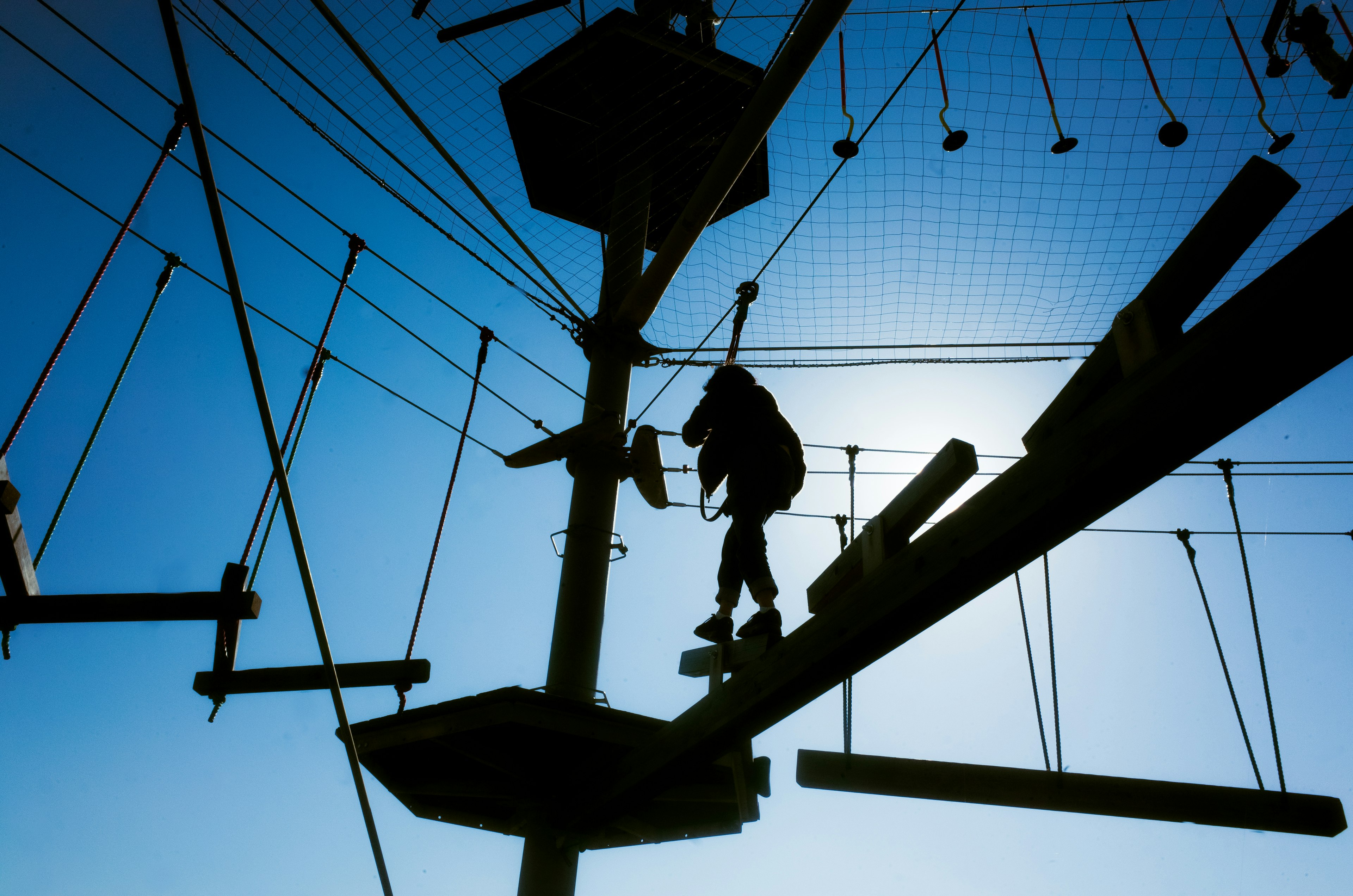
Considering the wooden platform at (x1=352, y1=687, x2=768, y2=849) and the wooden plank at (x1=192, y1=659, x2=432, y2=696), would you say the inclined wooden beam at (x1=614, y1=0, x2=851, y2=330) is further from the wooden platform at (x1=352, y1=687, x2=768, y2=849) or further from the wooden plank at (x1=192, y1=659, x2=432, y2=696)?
the wooden plank at (x1=192, y1=659, x2=432, y2=696)

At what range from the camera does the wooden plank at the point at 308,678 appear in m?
3.00

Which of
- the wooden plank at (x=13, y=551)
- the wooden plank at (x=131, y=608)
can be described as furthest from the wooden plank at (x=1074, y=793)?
the wooden plank at (x=13, y=551)

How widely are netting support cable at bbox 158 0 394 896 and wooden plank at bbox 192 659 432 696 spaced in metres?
0.78

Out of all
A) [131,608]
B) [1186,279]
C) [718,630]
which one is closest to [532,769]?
[718,630]

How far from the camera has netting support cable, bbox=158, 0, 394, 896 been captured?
197 centimetres

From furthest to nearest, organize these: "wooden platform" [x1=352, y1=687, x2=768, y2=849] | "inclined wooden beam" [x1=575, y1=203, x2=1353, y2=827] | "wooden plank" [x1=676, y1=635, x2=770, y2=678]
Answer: "wooden platform" [x1=352, y1=687, x2=768, y2=849] → "wooden plank" [x1=676, y1=635, x2=770, y2=678] → "inclined wooden beam" [x1=575, y1=203, x2=1353, y2=827]

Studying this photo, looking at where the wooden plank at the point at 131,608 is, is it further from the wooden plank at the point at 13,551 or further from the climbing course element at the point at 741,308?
the climbing course element at the point at 741,308

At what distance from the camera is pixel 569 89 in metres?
6.46

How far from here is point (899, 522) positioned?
9.34ft

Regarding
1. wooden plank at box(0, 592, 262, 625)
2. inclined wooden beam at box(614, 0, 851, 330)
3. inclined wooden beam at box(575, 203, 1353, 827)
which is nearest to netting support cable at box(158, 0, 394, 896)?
wooden plank at box(0, 592, 262, 625)

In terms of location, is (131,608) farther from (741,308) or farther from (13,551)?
(741,308)

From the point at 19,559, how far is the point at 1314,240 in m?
3.49

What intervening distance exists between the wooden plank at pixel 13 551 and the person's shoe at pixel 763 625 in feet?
7.83

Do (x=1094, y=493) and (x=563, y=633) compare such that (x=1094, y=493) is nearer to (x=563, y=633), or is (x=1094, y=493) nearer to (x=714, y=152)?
(x=563, y=633)
